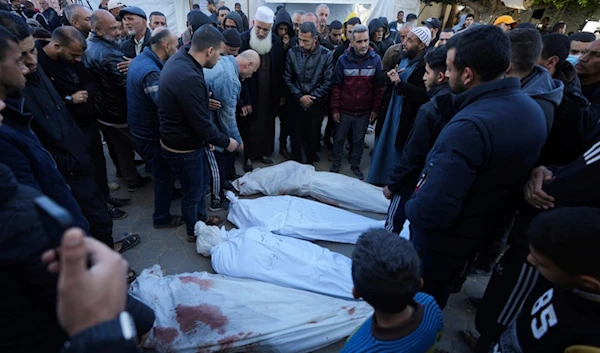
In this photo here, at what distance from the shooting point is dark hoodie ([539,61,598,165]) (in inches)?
75.4

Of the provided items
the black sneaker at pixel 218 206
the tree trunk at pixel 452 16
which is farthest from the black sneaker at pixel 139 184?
the tree trunk at pixel 452 16

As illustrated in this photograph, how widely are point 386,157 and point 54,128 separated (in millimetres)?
3457

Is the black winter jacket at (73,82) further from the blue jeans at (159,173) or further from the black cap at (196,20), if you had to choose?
the black cap at (196,20)

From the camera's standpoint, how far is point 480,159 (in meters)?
1.50

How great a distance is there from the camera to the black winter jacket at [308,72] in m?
4.23

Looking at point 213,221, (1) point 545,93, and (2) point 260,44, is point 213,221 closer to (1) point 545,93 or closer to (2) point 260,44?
(2) point 260,44

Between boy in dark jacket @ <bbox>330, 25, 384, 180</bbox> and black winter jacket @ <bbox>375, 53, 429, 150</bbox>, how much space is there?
330mm

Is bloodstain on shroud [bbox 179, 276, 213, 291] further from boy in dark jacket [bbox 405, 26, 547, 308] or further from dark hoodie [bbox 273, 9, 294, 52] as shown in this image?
dark hoodie [bbox 273, 9, 294, 52]

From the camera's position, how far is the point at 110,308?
2.07 feet

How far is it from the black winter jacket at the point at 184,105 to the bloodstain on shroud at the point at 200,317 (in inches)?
53.7

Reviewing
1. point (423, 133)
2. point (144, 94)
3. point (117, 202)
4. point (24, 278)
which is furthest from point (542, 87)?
point (117, 202)

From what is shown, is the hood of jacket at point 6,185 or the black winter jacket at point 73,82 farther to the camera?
the black winter jacket at point 73,82

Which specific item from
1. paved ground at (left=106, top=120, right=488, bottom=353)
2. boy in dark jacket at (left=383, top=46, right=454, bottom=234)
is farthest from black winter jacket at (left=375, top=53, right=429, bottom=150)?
paved ground at (left=106, top=120, right=488, bottom=353)

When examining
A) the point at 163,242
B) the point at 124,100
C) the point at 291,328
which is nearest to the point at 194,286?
the point at 291,328
